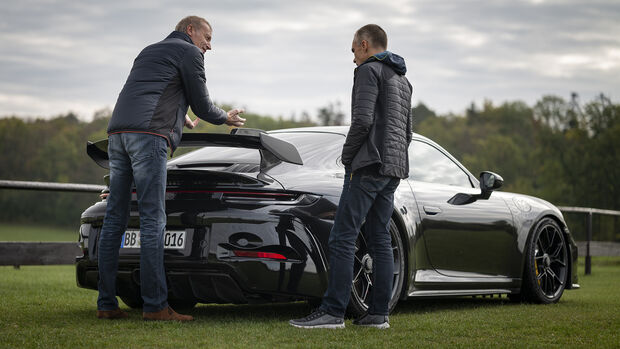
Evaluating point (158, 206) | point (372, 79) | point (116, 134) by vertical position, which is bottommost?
point (158, 206)

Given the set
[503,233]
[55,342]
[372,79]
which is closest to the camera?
[55,342]

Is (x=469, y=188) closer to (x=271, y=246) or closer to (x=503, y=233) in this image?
(x=503, y=233)

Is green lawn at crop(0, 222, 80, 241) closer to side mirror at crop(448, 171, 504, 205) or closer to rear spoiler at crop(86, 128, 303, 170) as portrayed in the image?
side mirror at crop(448, 171, 504, 205)

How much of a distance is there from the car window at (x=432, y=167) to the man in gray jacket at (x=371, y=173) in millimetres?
1103

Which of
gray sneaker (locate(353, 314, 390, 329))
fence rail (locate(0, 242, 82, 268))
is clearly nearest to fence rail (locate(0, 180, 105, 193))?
fence rail (locate(0, 242, 82, 268))

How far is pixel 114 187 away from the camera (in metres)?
4.83

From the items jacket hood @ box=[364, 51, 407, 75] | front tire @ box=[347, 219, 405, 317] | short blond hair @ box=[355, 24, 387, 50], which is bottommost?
front tire @ box=[347, 219, 405, 317]

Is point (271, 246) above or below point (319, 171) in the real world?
below

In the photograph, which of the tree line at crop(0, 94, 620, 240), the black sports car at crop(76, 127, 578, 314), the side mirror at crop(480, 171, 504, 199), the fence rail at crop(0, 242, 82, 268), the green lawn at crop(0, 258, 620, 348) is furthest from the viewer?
the tree line at crop(0, 94, 620, 240)

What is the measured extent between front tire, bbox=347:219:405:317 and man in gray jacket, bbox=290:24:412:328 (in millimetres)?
216

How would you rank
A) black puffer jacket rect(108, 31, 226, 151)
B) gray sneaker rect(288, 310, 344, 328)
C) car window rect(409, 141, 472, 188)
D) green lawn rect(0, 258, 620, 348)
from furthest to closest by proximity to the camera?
car window rect(409, 141, 472, 188), black puffer jacket rect(108, 31, 226, 151), gray sneaker rect(288, 310, 344, 328), green lawn rect(0, 258, 620, 348)

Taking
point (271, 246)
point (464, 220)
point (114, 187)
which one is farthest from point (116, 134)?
point (464, 220)

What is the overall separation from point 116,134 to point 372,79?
159 cm

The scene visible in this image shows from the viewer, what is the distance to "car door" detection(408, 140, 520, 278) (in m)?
5.67
